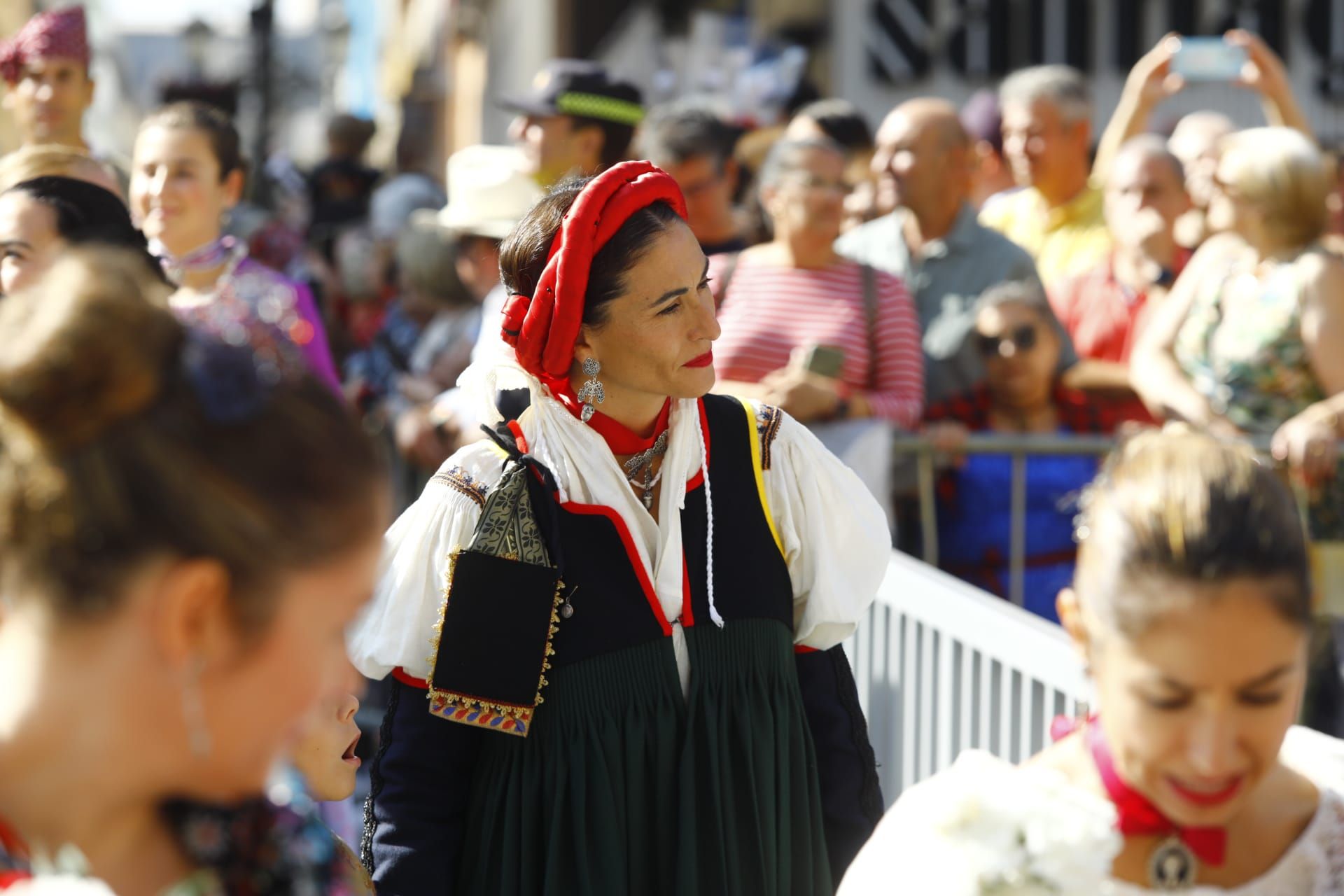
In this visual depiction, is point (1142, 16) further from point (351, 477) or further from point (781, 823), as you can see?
point (351, 477)

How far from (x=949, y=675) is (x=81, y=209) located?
2.06 m

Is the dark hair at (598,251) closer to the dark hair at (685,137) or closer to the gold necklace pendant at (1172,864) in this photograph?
the gold necklace pendant at (1172,864)

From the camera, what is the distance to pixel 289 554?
1.38 meters

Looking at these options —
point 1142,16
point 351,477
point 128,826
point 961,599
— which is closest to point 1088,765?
point 351,477

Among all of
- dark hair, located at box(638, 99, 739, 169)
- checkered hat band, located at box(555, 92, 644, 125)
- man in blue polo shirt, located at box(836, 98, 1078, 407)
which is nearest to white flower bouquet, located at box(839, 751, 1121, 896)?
man in blue polo shirt, located at box(836, 98, 1078, 407)

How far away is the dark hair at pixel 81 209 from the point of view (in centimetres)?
318

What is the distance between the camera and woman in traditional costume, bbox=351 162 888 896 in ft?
8.59

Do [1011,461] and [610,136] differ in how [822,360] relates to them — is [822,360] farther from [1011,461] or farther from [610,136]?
[610,136]

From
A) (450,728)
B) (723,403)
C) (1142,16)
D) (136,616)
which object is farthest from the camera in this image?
Answer: (1142,16)

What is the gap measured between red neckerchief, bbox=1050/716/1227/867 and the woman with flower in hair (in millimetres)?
839

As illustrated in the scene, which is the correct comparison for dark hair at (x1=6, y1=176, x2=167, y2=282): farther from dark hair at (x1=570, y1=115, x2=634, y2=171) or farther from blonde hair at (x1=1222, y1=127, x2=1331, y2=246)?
blonde hair at (x1=1222, y1=127, x2=1331, y2=246)

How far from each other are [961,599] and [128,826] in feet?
7.98

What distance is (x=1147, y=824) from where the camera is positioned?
1757 millimetres

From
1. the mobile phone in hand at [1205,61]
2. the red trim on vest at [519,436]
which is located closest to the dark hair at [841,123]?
the mobile phone in hand at [1205,61]
